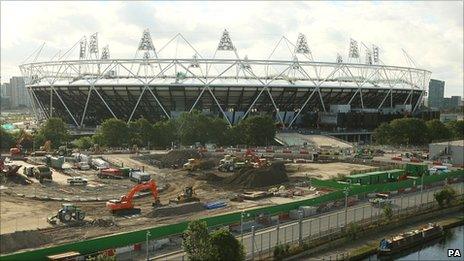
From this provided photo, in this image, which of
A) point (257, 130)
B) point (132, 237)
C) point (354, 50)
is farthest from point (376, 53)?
point (132, 237)

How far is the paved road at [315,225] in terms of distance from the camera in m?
21.4

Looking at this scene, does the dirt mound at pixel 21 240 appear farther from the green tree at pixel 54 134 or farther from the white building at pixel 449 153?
the white building at pixel 449 153

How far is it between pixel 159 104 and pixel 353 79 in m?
33.6

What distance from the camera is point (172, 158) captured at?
1879 inches

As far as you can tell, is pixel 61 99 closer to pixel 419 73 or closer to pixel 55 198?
pixel 55 198

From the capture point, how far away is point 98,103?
7969 cm

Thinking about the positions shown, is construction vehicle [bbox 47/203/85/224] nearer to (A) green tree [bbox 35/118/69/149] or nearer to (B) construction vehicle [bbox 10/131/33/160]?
(B) construction vehicle [bbox 10/131/33/160]

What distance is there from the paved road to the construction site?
1.10 metres

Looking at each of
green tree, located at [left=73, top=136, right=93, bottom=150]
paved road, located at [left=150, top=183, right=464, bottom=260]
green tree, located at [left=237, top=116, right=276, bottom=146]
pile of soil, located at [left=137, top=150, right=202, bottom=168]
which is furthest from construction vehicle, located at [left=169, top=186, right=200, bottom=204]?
green tree, located at [left=237, top=116, right=276, bottom=146]

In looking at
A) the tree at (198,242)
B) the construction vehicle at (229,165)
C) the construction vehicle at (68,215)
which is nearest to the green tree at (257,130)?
the construction vehicle at (229,165)

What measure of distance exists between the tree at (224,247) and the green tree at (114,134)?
143 feet

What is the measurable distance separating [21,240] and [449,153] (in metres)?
43.1

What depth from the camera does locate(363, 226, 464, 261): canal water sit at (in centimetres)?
2388

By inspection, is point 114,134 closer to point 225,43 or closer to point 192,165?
point 192,165
